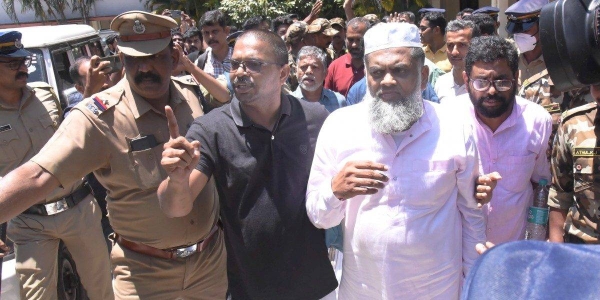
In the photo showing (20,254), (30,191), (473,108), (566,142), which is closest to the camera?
(30,191)

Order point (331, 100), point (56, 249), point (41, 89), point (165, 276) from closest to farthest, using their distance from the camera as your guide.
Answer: point (165, 276) < point (56, 249) < point (41, 89) < point (331, 100)

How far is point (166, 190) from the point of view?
2.46 metres

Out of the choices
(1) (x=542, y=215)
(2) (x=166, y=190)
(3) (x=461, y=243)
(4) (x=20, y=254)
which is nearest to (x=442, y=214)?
(3) (x=461, y=243)

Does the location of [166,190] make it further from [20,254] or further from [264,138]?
[20,254]

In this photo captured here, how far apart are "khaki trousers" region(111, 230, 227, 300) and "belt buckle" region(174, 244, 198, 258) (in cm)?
3

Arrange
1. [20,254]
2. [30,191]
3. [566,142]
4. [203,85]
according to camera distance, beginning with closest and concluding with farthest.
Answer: [30,191]
[566,142]
[203,85]
[20,254]

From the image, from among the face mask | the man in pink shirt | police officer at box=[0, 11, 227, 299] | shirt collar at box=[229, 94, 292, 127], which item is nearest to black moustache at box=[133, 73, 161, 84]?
police officer at box=[0, 11, 227, 299]

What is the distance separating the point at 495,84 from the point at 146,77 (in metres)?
1.77

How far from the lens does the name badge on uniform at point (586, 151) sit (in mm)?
2533

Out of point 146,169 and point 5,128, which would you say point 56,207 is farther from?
point 146,169

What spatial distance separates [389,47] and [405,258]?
905mm

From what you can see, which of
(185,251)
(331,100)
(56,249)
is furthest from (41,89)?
(331,100)

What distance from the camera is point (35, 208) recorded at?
395 cm

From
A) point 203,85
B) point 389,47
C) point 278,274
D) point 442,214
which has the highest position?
point 389,47
